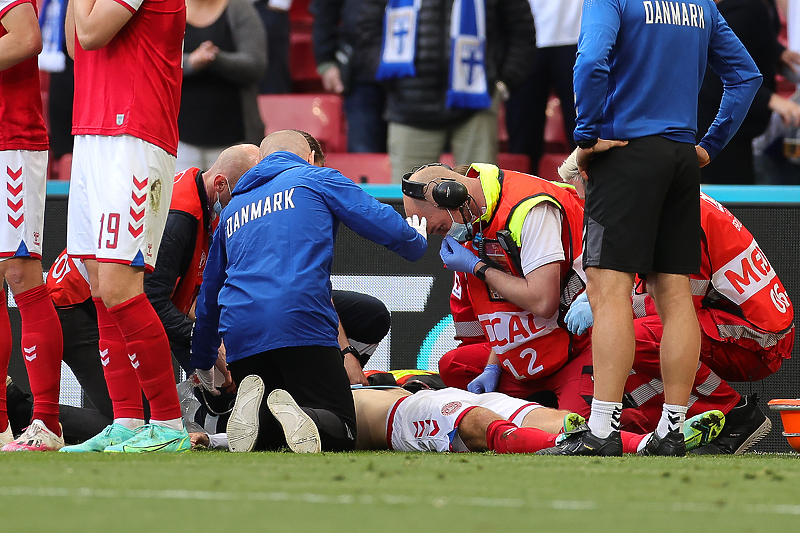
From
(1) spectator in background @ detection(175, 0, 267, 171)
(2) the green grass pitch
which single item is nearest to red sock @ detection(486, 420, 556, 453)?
(2) the green grass pitch

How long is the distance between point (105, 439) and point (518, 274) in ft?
5.65

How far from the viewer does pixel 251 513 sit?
6.04 feet

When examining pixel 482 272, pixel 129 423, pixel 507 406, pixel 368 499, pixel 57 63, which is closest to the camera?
pixel 368 499

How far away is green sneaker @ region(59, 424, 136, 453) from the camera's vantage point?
129 inches

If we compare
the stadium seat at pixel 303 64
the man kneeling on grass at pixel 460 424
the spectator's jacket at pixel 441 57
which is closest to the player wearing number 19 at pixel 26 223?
the man kneeling on grass at pixel 460 424

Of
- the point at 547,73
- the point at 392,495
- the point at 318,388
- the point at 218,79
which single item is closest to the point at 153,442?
the point at 318,388

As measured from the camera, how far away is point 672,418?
3295mm

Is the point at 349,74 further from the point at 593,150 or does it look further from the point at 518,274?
the point at 593,150

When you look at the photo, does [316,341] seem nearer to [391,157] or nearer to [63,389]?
[63,389]

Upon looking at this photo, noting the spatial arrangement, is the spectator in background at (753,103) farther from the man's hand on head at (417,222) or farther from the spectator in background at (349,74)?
the spectator in background at (349,74)

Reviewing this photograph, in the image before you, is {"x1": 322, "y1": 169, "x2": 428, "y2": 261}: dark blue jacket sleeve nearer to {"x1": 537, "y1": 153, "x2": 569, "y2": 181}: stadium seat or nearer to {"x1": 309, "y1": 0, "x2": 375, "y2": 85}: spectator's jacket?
{"x1": 309, "y1": 0, "x2": 375, "y2": 85}: spectator's jacket

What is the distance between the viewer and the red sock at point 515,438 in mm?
3361

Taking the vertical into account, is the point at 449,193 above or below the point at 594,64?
below

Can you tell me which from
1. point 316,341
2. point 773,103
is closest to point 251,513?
point 316,341
